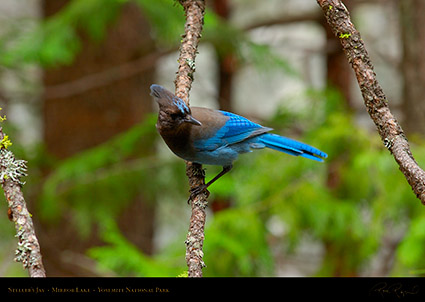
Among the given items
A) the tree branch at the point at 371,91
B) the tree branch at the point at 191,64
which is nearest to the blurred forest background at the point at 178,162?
the tree branch at the point at 191,64

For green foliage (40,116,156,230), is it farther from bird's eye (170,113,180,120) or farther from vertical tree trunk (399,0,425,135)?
bird's eye (170,113,180,120)

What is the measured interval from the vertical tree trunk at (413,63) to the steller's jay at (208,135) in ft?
6.87

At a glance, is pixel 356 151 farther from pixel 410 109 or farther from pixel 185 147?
pixel 185 147

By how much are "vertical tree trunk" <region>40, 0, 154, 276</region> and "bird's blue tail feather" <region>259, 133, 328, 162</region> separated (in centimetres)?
353

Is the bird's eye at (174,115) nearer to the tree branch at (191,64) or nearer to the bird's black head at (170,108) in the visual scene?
the bird's black head at (170,108)

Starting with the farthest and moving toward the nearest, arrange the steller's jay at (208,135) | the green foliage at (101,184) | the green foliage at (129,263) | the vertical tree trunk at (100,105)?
the vertical tree trunk at (100,105) → the green foliage at (101,184) → the green foliage at (129,263) → the steller's jay at (208,135)

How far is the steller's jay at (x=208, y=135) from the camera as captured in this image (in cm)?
273

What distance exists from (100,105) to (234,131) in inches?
146

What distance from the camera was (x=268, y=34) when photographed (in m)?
11.0

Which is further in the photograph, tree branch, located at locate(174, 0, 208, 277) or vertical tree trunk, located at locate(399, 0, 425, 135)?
vertical tree trunk, located at locate(399, 0, 425, 135)
